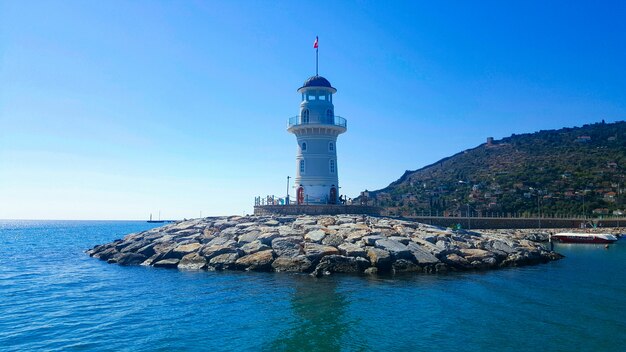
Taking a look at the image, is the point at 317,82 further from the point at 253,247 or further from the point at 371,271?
the point at 371,271

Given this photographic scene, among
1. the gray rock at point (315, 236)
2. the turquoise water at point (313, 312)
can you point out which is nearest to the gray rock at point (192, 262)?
the turquoise water at point (313, 312)

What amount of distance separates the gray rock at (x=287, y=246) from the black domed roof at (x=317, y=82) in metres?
15.6

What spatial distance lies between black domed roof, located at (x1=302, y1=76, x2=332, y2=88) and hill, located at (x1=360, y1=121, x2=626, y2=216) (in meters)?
20.4

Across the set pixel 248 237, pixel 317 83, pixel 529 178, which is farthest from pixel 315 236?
pixel 529 178

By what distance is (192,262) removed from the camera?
24.5 metres

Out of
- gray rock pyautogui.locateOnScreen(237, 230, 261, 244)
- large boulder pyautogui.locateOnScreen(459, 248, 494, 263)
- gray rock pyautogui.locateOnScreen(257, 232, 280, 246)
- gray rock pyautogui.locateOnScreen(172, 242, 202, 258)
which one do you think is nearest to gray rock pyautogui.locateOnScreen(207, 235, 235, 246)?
gray rock pyautogui.locateOnScreen(237, 230, 261, 244)

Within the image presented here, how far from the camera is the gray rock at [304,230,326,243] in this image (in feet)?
79.1

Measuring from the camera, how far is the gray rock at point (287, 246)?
23.1 metres

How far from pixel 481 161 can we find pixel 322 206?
117 metres

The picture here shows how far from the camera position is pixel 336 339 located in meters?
12.0

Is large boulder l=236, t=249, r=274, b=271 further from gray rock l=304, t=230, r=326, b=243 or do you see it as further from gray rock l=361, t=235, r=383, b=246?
gray rock l=361, t=235, r=383, b=246

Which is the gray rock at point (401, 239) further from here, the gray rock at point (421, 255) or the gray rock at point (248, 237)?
the gray rock at point (248, 237)

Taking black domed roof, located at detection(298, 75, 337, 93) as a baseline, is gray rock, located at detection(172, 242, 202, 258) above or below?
below

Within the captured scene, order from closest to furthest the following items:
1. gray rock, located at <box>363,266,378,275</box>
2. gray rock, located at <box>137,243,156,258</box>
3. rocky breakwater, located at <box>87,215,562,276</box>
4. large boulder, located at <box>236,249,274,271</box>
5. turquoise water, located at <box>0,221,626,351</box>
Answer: turquoise water, located at <box>0,221,626,351</box>
gray rock, located at <box>363,266,378,275</box>
rocky breakwater, located at <box>87,215,562,276</box>
large boulder, located at <box>236,249,274,271</box>
gray rock, located at <box>137,243,156,258</box>
